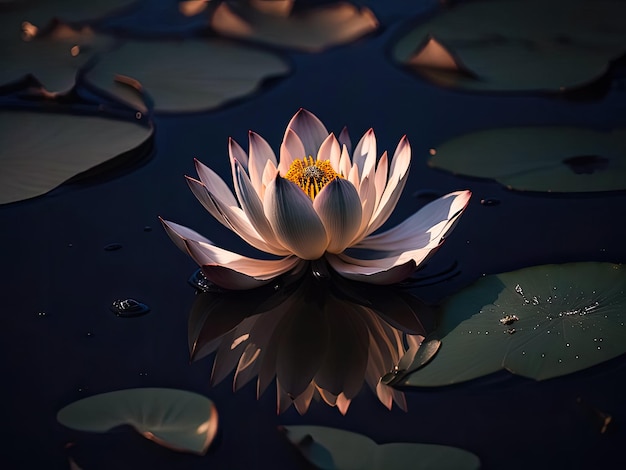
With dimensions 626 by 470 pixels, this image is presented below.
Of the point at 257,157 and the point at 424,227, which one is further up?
the point at 257,157

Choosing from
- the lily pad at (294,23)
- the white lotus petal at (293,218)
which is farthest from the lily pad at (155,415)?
the lily pad at (294,23)

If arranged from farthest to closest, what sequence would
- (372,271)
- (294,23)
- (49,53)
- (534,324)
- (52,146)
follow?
(294,23) < (49,53) < (52,146) < (372,271) < (534,324)

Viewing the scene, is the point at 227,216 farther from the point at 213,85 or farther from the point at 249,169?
the point at 213,85

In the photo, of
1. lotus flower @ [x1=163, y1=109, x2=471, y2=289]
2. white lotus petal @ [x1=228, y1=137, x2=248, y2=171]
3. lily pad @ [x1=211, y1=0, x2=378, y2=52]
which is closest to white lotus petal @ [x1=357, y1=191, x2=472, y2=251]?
lotus flower @ [x1=163, y1=109, x2=471, y2=289]

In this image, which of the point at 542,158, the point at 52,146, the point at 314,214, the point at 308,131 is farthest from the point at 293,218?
the point at 52,146

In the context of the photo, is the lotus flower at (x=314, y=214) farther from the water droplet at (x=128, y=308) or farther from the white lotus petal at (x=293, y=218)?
the water droplet at (x=128, y=308)

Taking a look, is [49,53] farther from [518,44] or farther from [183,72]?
[518,44]

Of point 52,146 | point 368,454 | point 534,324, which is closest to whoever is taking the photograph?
point 368,454
